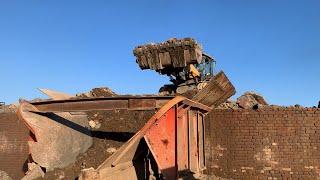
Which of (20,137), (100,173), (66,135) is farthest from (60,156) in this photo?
(20,137)

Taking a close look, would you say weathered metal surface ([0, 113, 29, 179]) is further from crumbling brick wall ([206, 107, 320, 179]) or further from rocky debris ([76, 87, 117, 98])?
crumbling brick wall ([206, 107, 320, 179])

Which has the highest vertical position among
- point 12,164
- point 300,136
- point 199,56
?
point 199,56

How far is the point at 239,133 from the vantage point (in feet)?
32.1

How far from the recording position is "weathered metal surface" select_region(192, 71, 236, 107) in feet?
26.7

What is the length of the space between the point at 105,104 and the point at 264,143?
14.7ft

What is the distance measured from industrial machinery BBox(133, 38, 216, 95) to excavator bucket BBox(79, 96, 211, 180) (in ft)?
11.1

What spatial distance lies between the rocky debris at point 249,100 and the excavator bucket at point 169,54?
1.70m

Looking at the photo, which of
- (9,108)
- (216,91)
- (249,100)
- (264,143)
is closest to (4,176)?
(9,108)

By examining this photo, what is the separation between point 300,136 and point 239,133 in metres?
1.42

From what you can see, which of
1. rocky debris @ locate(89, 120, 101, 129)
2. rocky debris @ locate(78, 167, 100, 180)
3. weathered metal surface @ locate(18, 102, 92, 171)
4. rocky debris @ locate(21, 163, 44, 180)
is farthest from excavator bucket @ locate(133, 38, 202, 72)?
rocky debris @ locate(78, 167, 100, 180)

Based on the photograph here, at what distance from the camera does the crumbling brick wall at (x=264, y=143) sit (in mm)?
9320

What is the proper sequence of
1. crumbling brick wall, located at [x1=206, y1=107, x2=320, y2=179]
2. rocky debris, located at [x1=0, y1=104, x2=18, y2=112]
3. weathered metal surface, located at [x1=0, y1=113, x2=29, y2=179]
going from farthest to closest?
rocky debris, located at [x1=0, y1=104, x2=18, y2=112] < weathered metal surface, located at [x1=0, y1=113, x2=29, y2=179] < crumbling brick wall, located at [x1=206, y1=107, x2=320, y2=179]

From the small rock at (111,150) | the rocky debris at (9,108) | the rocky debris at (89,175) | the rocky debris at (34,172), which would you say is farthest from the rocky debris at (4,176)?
the rocky debris at (89,175)

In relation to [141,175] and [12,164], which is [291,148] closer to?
[141,175]
